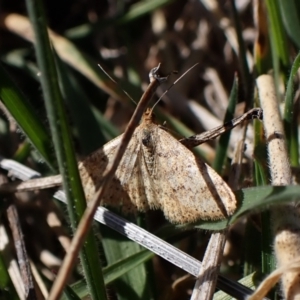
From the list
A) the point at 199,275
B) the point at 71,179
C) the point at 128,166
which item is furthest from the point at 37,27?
the point at 199,275

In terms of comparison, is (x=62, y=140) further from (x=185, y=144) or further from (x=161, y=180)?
(x=185, y=144)

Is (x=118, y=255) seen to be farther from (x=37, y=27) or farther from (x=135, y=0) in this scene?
(x=135, y=0)

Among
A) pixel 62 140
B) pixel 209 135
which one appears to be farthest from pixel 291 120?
pixel 62 140

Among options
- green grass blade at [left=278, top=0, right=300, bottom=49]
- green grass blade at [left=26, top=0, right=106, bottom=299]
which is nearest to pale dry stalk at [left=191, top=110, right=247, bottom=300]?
green grass blade at [left=26, top=0, right=106, bottom=299]

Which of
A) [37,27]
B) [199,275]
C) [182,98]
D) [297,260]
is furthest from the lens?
[182,98]

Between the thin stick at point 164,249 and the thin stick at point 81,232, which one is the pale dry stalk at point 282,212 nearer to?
the thin stick at point 164,249

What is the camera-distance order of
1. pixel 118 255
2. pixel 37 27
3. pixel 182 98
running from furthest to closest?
pixel 182 98 < pixel 118 255 < pixel 37 27

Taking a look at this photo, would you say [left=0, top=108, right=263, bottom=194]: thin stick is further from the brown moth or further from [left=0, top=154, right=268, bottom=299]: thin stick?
[left=0, top=154, right=268, bottom=299]: thin stick
